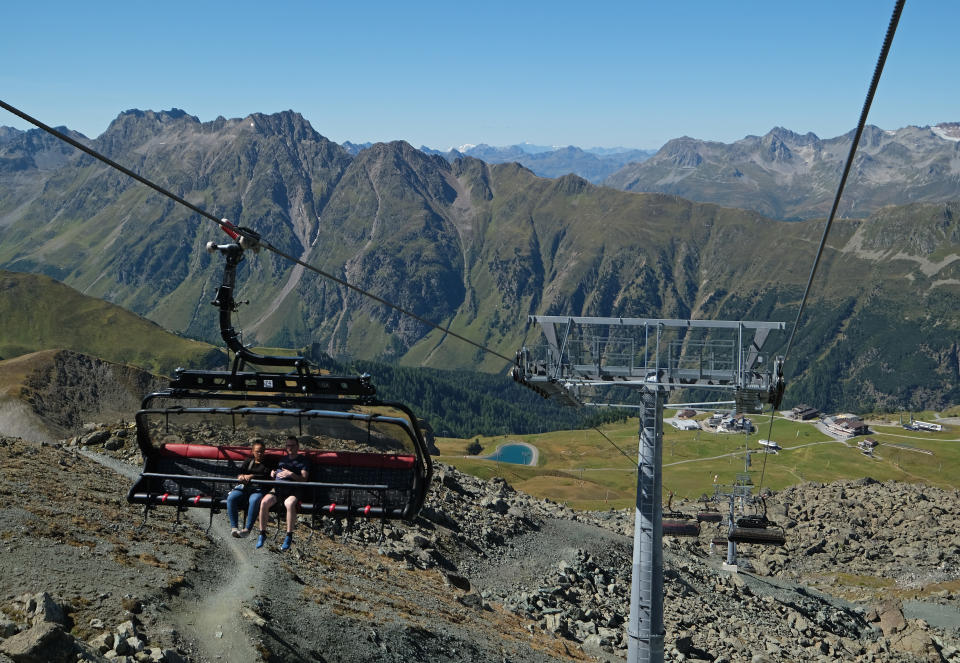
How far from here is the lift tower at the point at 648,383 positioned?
32438 mm

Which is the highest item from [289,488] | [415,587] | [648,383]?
[648,383]

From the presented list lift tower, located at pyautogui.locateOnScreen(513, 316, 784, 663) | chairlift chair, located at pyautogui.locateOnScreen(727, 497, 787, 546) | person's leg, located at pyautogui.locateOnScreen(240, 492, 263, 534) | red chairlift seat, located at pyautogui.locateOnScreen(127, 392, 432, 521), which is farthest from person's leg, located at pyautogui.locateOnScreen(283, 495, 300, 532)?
chairlift chair, located at pyautogui.locateOnScreen(727, 497, 787, 546)

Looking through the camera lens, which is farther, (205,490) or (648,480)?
(648,480)

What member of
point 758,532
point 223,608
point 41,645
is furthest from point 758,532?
point 41,645

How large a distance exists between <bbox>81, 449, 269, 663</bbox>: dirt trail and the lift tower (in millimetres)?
15394

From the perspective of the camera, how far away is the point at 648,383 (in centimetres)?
3241

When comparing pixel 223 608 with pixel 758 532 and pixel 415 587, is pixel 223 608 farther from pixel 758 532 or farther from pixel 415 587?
pixel 758 532

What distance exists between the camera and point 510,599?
5166 cm

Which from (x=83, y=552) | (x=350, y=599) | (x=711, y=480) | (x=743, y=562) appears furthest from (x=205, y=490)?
(x=711, y=480)

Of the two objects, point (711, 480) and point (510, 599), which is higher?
point (510, 599)

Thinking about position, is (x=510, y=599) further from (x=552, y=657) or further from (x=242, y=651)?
(x=242, y=651)

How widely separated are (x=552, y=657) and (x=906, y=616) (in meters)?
46.9

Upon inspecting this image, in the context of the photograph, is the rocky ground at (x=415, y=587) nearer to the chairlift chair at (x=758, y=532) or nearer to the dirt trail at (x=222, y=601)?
the dirt trail at (x=222, y=601)

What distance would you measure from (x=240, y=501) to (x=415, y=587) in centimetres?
2436
